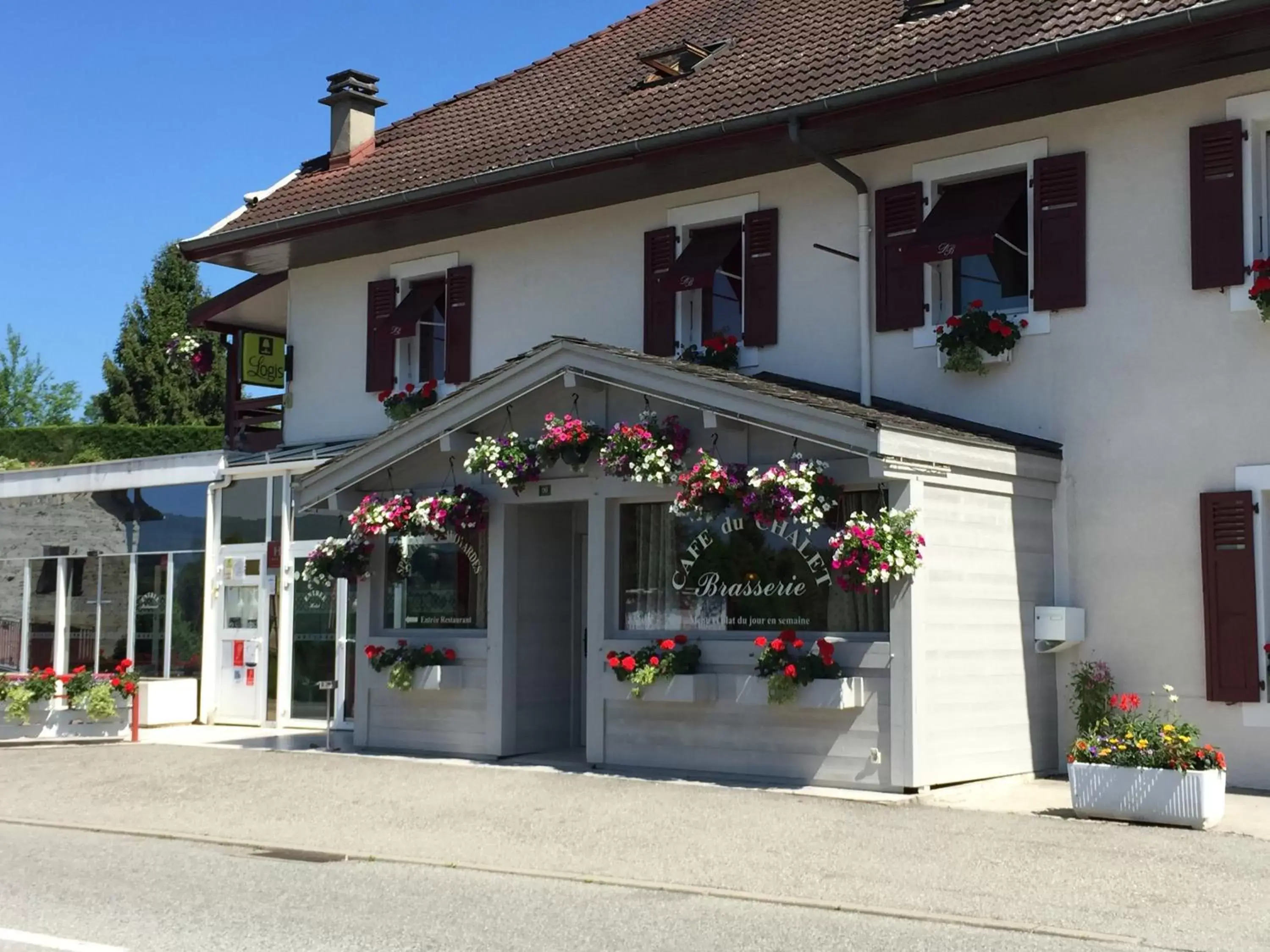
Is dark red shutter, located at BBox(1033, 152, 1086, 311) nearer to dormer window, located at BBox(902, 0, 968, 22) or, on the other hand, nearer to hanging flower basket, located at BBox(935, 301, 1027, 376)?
hanging flower basket, located at BBox(935, 301, 1027, 376)

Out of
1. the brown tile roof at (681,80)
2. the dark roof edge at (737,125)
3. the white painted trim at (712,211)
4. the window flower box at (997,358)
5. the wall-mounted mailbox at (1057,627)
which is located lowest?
the wall-mounted mailbox at (1057,627)

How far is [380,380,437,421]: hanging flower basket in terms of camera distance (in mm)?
17047

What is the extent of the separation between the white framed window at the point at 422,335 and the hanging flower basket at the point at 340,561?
11.1 feet

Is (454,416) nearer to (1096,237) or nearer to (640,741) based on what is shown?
(640,741)

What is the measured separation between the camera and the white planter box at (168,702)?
58.8ft

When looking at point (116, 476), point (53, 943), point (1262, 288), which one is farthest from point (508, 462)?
point (116, 476)

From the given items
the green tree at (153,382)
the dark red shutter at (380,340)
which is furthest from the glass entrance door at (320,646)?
the green tree at (153,382)

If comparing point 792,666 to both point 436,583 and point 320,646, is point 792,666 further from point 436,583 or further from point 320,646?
point 320,646

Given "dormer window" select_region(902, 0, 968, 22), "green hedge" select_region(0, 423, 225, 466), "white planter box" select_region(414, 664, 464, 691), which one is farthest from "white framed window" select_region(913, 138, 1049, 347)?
"green hedge" select_region(0, 423, 225, 466)

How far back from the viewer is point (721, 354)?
14.5 meters

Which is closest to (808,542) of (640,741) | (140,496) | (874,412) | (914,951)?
(874,412)

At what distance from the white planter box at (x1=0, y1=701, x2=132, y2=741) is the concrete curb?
224 inches

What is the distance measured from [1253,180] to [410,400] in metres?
9.25

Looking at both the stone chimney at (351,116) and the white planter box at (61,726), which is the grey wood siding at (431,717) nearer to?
the white planter box at (61,726)
